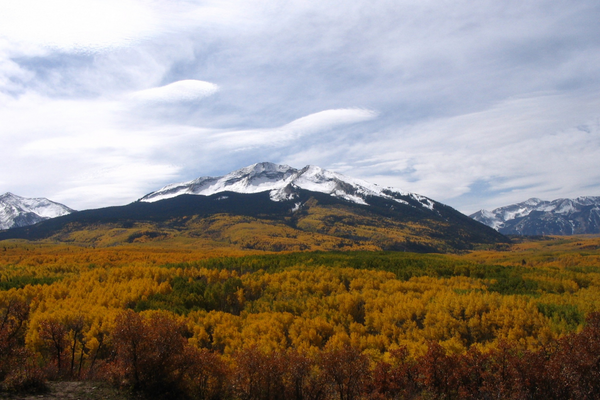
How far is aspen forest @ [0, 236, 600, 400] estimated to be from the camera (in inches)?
1174

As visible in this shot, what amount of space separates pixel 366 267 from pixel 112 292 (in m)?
62.6

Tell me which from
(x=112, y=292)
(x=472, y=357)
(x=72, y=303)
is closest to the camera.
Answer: (x=472, y=357)

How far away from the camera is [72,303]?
205 ft

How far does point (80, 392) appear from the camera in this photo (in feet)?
94.2

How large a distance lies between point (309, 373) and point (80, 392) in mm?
19727

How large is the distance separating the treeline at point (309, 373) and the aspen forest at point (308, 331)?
0.13m

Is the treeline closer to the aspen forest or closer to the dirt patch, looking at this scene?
the aspen forest

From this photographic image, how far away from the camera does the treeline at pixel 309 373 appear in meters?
28.4

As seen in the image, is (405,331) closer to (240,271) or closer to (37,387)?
(37,387)

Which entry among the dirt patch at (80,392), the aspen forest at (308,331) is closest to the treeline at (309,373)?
the aspen forest at (308,331)

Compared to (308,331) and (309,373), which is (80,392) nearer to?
(309,373)

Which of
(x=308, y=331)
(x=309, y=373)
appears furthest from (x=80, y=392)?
(x=308, y=331)

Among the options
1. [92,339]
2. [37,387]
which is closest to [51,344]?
[92,339]

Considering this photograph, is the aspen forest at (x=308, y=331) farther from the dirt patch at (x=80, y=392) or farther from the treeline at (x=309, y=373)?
the dirt patch at (x=80, y=392)
